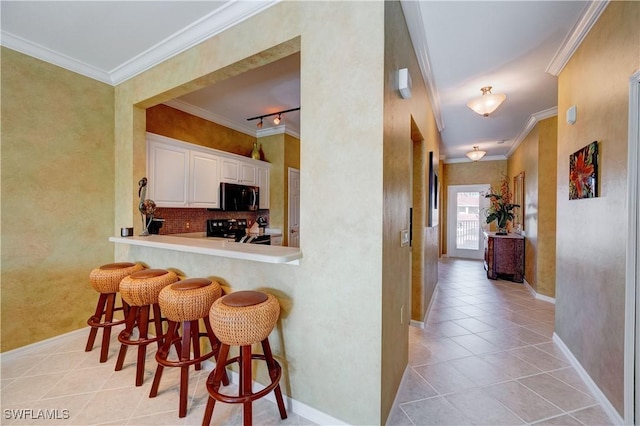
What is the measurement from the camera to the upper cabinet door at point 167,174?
313cm

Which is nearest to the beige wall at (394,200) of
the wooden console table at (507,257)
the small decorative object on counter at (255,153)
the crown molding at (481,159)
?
the small decorative object on counter at (255,153)

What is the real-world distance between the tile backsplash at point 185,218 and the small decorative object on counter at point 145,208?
687mm

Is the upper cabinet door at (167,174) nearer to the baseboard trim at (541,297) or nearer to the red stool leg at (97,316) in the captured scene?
the red stool leg at (97,316)

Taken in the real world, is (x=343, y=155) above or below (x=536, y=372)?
above

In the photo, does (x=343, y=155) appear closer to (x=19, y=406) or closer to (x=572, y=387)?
(x=572, y=387)

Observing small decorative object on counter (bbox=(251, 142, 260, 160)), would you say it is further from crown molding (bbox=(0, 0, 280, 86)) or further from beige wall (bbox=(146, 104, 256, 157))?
crown molding (bbox=(0, 0, 280, 86))

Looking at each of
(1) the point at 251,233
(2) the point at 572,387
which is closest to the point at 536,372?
(2) the point at 572,387

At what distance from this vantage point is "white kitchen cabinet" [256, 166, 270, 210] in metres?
4.87

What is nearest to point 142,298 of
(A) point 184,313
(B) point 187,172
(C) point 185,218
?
(A) point 184,313

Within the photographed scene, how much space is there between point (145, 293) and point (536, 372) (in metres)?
3.23

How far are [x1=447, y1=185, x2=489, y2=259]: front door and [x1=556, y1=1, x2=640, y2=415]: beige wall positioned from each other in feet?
17.6

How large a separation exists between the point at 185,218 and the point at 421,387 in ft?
11.7

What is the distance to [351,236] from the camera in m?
1.53

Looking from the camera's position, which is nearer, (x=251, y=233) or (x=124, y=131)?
(x=124, y=131)
